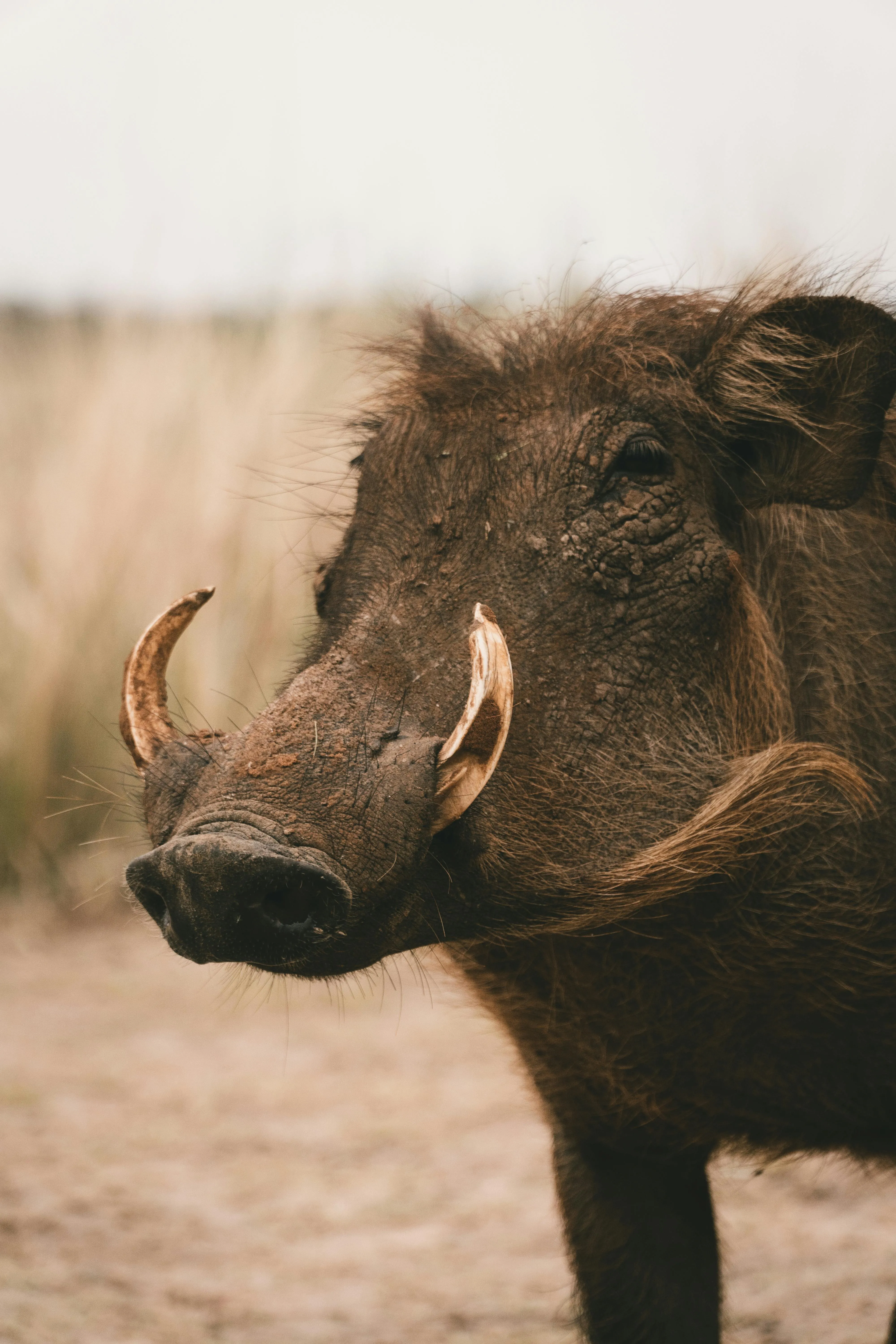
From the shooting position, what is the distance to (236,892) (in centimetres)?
145

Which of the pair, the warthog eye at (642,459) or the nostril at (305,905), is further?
the warthog eye at (642,459)

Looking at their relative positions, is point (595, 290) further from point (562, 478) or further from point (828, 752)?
point (828, 752)

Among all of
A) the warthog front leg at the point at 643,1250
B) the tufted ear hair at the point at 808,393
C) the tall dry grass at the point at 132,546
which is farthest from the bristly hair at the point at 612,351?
the tall dry grass at the point at 132,546

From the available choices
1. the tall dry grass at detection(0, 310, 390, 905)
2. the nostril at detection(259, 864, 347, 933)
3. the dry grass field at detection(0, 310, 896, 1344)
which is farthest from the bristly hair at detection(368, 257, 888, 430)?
the tall dry grass at detection(0, 310, 390, 905)

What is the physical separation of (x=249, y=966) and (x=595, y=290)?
125cm

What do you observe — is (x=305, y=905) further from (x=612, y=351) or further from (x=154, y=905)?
(x=612, y=351)

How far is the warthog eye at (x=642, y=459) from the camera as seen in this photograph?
1951mm

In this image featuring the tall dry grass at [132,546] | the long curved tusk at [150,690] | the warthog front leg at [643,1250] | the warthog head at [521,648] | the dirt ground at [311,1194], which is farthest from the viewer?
the tall dry grass at [132,546]

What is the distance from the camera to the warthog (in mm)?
1603

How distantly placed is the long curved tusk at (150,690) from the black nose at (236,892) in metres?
0.30

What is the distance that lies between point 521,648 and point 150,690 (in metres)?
0.51

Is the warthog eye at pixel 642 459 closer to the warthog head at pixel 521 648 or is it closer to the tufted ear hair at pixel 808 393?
the warthog head at pixel 521 648

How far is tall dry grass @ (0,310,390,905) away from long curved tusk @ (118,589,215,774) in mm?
2746

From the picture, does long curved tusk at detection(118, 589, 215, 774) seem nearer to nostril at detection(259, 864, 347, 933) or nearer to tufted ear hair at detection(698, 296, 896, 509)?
nostril at detection(259, 864, 347, 933)
